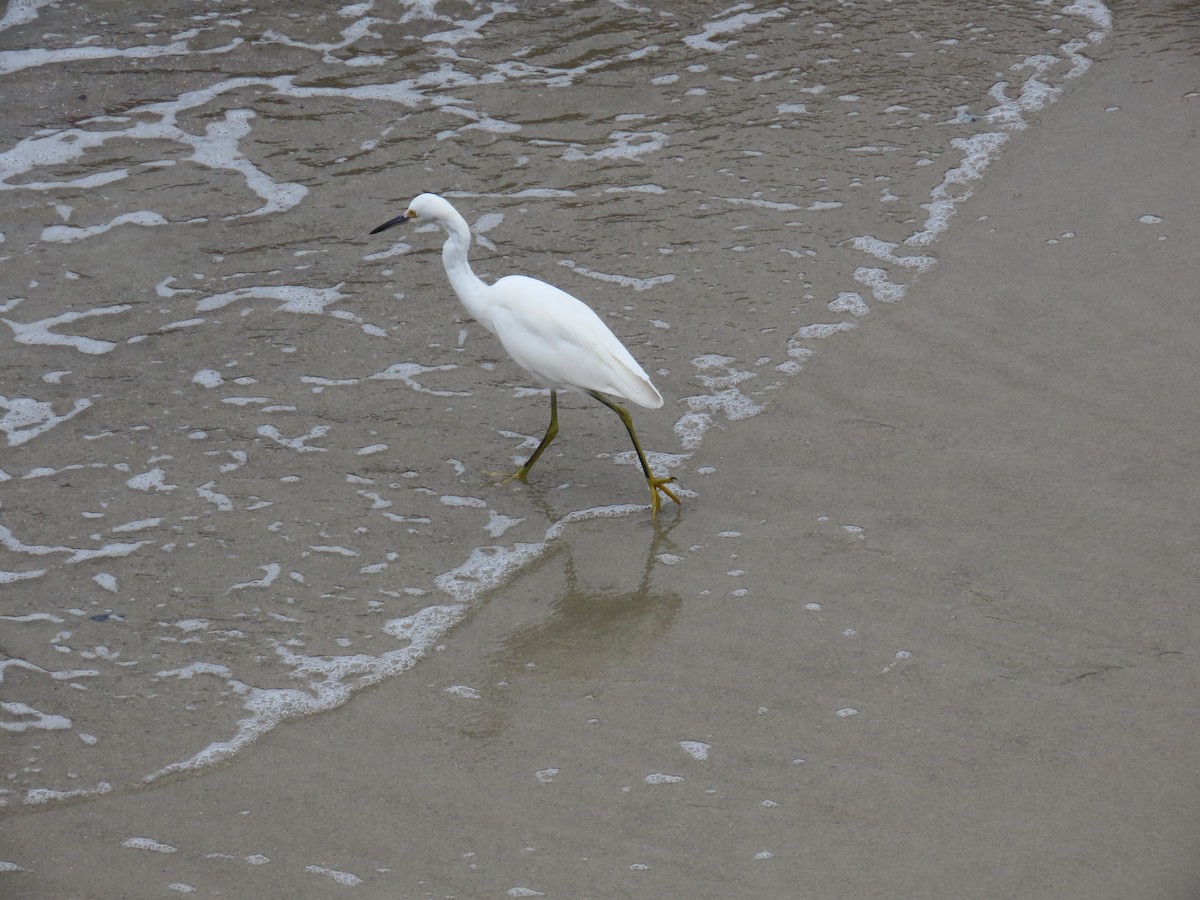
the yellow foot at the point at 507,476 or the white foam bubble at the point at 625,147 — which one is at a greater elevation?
the white foam bubble at the point at 625,147

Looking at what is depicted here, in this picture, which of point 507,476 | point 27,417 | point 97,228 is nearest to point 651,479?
point 507,476

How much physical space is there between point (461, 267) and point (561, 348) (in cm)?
56

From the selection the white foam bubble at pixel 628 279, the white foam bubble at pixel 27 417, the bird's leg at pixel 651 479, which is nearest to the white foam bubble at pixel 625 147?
the white foam bubble at pixel 628 279

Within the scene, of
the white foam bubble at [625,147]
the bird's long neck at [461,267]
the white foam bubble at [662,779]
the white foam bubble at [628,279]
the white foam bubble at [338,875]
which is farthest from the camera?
the white foam bubble at [625,147]

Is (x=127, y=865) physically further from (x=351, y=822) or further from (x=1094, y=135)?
(x=1094, y=135)

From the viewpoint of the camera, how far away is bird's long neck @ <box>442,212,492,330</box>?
13.1 ft

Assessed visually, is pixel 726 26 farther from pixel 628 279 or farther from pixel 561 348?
pixel 561 348

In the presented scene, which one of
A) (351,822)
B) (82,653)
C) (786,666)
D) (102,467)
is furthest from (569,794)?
(102,467)

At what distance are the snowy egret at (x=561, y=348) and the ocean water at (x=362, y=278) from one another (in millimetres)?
225

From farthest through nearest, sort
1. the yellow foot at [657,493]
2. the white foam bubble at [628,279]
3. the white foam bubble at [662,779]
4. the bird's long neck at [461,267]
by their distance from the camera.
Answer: the white foam bubble at [628,279]
the bird's long neck at [461,267]
the yellow foot at [657,493]
the white foam bubble at [662,779]

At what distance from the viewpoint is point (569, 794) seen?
276cm

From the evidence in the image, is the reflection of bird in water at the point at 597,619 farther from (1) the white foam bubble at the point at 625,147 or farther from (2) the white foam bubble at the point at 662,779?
(1) the white foam bubble at the point at 625,147

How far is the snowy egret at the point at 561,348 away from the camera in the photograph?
3703mm

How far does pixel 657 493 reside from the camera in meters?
3.71
